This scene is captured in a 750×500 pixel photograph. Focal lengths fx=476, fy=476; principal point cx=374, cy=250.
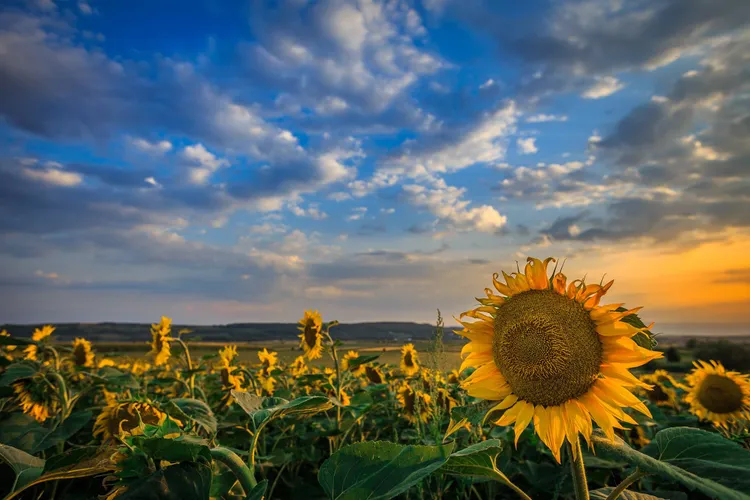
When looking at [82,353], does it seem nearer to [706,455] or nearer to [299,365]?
[299,365]

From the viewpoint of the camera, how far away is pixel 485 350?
2.37 meters

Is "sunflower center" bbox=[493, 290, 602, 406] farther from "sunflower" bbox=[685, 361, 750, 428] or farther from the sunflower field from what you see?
"sunflower" bbox=[685, 361, 750, 428]

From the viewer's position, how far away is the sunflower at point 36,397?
4168 millimetres

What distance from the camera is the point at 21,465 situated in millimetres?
1964

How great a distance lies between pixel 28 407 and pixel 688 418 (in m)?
6.28

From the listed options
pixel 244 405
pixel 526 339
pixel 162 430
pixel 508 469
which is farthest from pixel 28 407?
pixel 526 339

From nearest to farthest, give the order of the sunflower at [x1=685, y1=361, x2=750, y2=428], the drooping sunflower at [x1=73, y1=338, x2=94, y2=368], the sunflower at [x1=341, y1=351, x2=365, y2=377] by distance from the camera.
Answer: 1. the sunflower at [x1=685, y1=361, x2=750, y2=428]
2. the sunflower at [x1=341, y1=351, x2=365, y2=377]
3. the drooping sunflower at [x1=73, y1=338, x2=94, y2=368]

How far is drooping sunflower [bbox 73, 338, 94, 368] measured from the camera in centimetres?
813

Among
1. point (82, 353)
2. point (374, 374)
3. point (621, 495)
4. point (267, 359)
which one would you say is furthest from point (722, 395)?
point (82, 353)

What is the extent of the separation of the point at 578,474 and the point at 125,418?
7.61 feet

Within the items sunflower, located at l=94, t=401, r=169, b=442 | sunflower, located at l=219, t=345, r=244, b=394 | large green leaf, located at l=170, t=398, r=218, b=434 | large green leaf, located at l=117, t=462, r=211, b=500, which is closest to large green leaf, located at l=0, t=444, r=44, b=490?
sunflower, located at l=94, t=401, r=169, b=442

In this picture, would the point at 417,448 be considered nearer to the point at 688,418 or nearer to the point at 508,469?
the point at 508,469

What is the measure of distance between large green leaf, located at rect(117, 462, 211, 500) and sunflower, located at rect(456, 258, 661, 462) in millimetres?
1257

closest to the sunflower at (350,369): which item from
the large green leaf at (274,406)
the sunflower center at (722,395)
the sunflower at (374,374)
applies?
the sunflower at (374,374)
